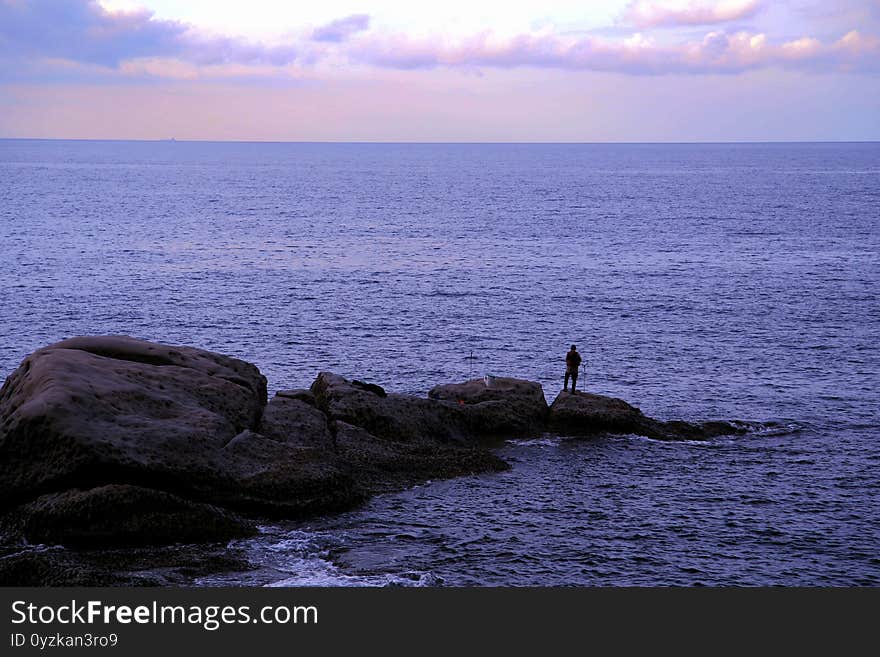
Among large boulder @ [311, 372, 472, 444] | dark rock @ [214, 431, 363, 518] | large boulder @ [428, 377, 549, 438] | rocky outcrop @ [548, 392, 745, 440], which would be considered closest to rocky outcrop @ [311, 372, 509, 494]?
large boulder @ [311, 372, 472, 444]

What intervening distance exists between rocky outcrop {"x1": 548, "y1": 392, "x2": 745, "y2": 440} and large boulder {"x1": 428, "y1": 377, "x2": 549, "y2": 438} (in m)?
0.97

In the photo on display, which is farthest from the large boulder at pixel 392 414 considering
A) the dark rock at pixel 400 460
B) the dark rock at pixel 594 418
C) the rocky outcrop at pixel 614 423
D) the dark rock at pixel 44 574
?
the dark rock at pixel 44 574

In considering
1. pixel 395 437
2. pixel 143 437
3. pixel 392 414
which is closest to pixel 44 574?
pixel 143 437

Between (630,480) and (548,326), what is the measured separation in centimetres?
3158

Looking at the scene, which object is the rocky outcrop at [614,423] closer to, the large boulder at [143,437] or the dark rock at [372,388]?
the dark rock at [372,388]

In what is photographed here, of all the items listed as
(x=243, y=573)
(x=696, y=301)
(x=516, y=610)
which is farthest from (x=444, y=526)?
(x=696, y=301)

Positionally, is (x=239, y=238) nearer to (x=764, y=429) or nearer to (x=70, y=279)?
(x=70, y=279)

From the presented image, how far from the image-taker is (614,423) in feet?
140

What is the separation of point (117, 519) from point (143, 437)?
10.5 feet

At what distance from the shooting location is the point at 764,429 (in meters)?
44.0

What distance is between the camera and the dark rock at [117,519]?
28.6 meters

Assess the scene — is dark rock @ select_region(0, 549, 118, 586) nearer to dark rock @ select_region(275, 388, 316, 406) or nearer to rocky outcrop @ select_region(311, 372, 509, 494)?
rocky outcrop @ select_region(311, 372, 509, 494)

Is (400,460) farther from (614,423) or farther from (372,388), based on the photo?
(614,423)

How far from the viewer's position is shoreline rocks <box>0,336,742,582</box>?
2930 cm
